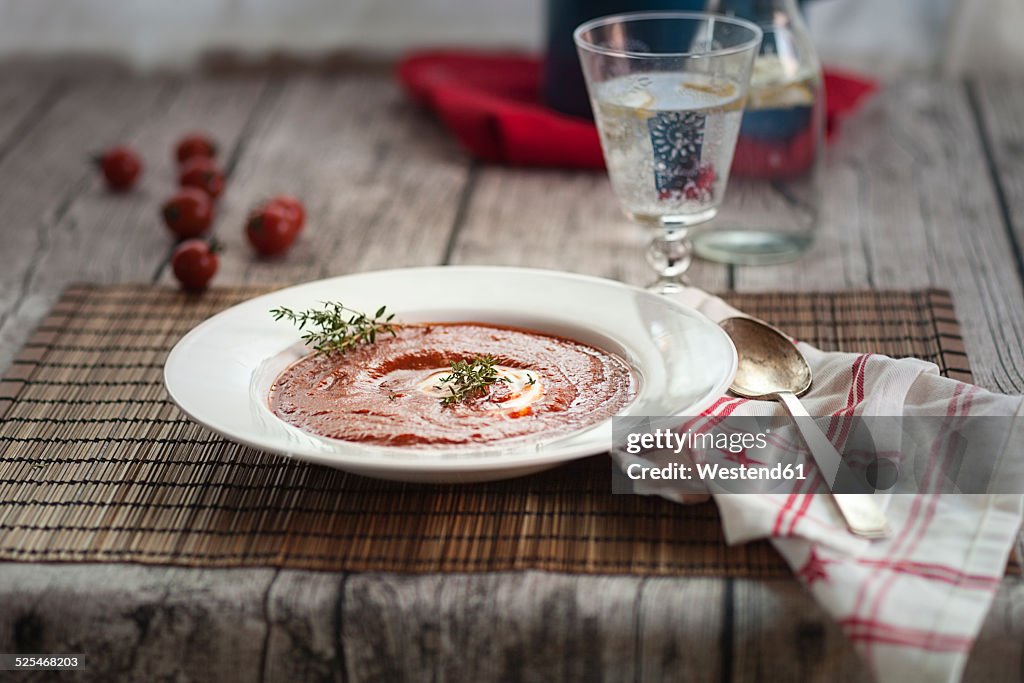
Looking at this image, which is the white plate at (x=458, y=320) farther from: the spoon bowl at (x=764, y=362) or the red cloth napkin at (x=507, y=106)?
the red cloth napkin at (x=507, y=106)

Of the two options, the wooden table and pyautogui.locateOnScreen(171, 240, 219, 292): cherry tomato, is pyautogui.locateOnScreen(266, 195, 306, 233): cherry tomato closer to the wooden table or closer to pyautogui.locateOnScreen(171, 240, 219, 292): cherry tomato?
the wooden table

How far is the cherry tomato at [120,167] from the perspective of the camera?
218 cm

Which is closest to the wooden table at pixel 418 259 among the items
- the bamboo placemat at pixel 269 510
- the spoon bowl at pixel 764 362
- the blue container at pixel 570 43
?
the bamboo placemat at pixel 269 510

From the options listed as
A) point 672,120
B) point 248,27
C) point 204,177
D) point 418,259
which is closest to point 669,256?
point 672,120

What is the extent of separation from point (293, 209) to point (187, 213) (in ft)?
0.59

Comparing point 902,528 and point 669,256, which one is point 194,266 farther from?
point 902,528

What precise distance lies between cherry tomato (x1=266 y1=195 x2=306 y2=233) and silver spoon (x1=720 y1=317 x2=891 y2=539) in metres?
0.81

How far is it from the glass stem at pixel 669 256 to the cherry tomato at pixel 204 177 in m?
0.87

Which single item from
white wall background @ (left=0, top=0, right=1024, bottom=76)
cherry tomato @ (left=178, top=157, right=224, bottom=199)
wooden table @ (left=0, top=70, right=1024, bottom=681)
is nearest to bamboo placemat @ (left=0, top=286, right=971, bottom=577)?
wooden table @ (left=0, top=70, right=1024, bottom=681)

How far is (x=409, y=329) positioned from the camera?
1.40m

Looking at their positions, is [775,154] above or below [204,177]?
above

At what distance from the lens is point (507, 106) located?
2.25 m

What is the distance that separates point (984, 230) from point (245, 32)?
1.86m

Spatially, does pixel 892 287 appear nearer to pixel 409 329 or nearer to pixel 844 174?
pixel 844 174
